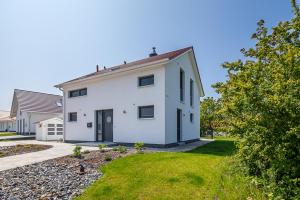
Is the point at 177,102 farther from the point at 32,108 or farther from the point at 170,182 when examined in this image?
the point at 32,108

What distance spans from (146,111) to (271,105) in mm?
10763

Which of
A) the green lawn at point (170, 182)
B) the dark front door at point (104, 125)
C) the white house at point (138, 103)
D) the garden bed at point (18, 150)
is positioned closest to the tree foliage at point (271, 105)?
the green lawn at point (170, 182)

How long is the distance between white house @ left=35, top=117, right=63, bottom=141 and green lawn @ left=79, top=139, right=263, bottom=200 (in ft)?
59.4

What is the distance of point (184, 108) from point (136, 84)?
15.2 feet

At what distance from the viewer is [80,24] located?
44.7 ft

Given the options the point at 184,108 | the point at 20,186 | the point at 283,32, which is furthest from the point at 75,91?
the point at 283,32

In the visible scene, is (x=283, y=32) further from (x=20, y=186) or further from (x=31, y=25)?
(x=31, y=25)

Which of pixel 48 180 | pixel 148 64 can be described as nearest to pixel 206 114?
pixel 148 64

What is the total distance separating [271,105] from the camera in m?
3.79

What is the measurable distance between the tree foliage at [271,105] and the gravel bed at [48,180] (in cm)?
447

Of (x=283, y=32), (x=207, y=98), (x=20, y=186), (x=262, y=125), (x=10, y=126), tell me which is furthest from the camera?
(x=10, y=126)

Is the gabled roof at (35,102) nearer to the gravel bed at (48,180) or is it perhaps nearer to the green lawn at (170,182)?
the gravel bed at (48,180)

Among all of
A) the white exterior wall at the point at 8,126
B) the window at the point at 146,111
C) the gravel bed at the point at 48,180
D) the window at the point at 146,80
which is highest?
the window at the point at 146,80

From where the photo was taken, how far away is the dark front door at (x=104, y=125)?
16422mm
